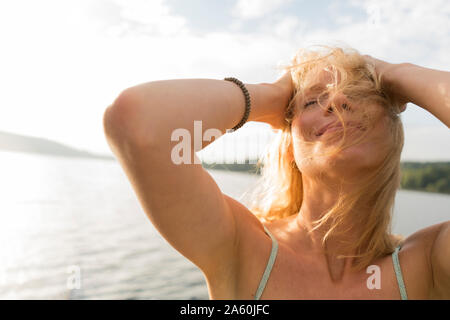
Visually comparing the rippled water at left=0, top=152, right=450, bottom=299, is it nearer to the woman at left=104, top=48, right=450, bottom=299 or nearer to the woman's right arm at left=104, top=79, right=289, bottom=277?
the woman at left=104, top=48, right=450, bottom=299

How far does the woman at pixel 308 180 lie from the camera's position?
4.47 feet

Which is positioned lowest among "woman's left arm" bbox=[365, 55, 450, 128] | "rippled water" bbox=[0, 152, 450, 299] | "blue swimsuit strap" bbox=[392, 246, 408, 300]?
"rippled water" bbox=[0, 152, 450, 299]

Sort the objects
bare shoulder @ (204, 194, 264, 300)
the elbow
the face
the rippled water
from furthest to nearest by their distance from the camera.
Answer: the rippled water
the face
bare shoulder @ (204, 194, 264, 300)
the elbow

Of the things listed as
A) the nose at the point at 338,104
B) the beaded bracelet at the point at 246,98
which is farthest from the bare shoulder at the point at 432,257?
the beaded bracelet at the point at 246,98

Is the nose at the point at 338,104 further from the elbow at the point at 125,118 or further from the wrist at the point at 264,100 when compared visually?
the elbow at the point at 125,118

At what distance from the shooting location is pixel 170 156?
134cm

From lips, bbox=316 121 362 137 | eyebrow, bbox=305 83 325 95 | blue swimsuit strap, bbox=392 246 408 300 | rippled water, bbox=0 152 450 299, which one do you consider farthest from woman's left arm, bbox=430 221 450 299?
rippled water, bbox=0 152 450 299

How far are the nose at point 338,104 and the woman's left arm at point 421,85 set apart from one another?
27cm

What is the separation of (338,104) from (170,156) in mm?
1101

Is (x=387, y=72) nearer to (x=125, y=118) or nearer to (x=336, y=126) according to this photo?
(x=336, y=126)

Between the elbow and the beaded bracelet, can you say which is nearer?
the elbow

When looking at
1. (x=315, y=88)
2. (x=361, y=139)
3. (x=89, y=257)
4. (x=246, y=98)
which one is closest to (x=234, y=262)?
(x=246, y=98)

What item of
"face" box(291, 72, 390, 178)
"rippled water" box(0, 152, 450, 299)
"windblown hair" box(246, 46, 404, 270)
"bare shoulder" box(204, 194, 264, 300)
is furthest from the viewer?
"rippled water" box(0, 152, 450, 299)

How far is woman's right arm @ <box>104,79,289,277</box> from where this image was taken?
130 centimetres
